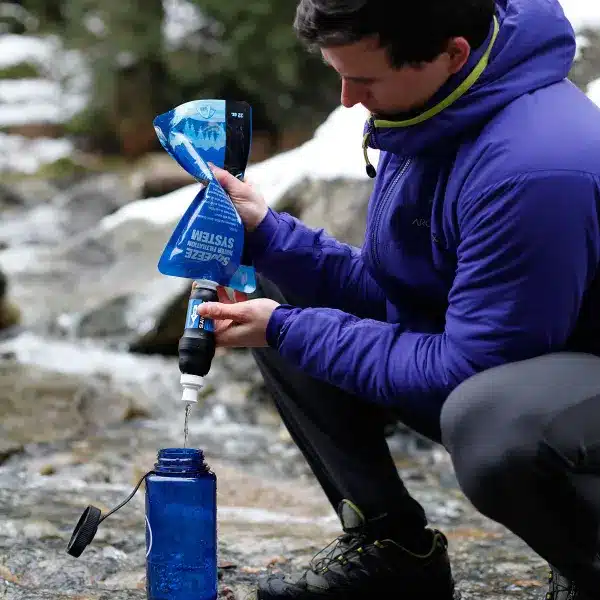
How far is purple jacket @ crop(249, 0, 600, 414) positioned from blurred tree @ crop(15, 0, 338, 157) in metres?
9.92

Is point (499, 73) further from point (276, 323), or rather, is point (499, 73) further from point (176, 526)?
point (176, 526)

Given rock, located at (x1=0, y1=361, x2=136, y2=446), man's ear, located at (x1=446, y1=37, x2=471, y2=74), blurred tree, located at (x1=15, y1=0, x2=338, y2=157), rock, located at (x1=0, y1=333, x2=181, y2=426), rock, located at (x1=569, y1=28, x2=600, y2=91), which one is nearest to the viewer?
man's ear, located at (x1=446, y1=37, x2=471, y2=74)

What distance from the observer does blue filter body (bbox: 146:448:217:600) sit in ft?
6.56

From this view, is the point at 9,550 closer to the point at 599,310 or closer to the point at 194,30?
the point at 599,310

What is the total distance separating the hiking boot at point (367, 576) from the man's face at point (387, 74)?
0.92m

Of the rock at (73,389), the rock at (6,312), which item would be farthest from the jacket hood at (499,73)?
the rock at (6,312)

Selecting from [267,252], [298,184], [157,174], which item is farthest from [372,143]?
[157,174]

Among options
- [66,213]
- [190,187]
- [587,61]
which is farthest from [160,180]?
[587,61]

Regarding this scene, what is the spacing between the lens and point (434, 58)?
174 centimetres

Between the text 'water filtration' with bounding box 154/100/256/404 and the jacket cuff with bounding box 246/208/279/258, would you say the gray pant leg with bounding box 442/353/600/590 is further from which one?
the jacket cuff with bounding box 246/208/279/258

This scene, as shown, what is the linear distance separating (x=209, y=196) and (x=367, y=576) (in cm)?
88

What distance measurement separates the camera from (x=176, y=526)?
6.61 feet

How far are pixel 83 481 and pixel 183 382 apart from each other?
5.52ft

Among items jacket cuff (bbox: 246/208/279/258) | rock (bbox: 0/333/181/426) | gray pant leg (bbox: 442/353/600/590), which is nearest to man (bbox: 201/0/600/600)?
gray pant leg (bbox: 442/353/600/590)
